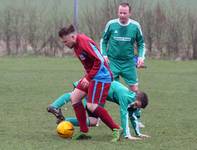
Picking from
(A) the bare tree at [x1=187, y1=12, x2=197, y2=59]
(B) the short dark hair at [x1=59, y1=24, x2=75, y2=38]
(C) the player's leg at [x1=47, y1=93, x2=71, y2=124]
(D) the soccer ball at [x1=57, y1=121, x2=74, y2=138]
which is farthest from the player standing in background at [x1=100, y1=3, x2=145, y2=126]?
(A) the bare tree at [x1=187, y1=12, x2=197, y2=59]

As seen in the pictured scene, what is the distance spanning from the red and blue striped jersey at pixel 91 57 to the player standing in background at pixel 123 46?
5.36 feet

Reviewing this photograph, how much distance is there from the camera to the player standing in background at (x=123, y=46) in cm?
997

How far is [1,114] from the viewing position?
10.7 m

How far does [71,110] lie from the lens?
38.1ft

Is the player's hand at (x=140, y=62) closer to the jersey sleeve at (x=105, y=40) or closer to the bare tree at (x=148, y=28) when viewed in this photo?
the jersey sleeve at (x=105, y=40)

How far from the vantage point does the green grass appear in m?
8.08

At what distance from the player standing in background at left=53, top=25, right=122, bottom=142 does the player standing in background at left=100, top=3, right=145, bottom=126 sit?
153cm

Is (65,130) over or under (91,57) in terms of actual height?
under

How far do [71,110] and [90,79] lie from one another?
347 centimetres

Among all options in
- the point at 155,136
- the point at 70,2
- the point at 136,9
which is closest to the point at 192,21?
the point at 136,9

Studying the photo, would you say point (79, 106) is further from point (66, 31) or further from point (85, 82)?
point (66, 31)

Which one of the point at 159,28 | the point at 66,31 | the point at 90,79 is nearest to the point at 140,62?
the point at 90,79

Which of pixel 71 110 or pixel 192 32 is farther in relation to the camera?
pixel 192 32

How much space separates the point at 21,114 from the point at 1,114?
1.07 ft
